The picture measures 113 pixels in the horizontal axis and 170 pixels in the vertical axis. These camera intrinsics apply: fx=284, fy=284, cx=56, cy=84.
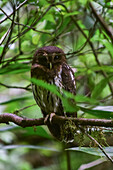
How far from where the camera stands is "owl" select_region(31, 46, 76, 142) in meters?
1.91

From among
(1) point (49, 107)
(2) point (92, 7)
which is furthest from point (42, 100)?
(2) point (92, 7)

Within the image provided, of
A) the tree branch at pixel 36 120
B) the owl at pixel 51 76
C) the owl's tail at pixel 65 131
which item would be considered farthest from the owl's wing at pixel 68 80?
the tree branch at pixel 36 120

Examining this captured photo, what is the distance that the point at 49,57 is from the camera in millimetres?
1988

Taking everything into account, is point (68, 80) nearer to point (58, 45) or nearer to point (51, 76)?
point (51, 76)

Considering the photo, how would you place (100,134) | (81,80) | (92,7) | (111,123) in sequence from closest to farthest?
(111,123) → (100,134) → (92,7) → (81,80)

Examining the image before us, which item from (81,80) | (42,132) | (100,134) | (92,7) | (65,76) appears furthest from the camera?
(81,80)

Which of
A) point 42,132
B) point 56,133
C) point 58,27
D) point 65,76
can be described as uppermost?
point 58,27

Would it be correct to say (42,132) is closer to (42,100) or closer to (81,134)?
(42,100)

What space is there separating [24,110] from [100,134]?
75 centimetres

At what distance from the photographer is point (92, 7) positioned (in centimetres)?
213

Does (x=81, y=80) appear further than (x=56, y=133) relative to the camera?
Yes

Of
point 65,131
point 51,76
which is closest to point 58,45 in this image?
point 51,76

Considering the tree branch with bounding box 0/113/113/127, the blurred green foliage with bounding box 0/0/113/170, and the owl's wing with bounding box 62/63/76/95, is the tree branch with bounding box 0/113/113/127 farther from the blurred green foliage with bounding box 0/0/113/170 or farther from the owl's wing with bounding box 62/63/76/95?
the owl's wing with bounding box 62/63/76/95

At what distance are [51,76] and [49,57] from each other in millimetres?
157
